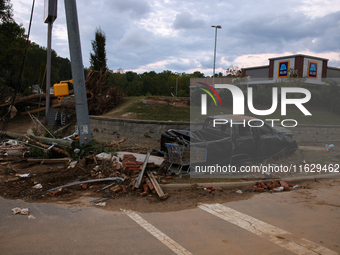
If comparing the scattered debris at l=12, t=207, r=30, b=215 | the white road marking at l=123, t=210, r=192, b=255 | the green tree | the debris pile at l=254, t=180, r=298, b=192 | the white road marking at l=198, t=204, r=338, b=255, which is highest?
the green tree

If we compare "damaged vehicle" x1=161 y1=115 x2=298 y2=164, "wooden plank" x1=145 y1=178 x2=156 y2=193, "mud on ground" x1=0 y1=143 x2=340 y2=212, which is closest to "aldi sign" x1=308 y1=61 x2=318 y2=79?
"damaged vehicle" x1=161 y1=115 x2=298 y2=164

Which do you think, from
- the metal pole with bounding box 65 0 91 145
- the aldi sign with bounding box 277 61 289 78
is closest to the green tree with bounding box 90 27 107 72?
the metal pole with bounding box 65 0 91 145

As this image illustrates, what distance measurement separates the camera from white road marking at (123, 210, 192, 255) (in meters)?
3.61

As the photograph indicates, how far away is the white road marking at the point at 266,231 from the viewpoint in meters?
3.63

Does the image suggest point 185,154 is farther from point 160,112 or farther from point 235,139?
point 160,112

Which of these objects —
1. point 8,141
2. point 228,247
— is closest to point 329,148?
point 228,247

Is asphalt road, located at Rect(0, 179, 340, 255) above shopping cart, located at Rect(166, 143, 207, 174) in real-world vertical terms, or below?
below

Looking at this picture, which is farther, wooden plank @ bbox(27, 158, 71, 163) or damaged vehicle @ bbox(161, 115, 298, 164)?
wooden plank @ bbox(27, 158, 71, 163)

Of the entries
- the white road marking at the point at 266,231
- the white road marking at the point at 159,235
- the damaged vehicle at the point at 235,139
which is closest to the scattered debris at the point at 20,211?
the white road marking at the point at 159,235

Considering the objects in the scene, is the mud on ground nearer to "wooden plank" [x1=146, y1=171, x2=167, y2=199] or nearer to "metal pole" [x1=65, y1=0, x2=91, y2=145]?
"wooden plank" [x1=146, y1=171, x2=167, y2=199]

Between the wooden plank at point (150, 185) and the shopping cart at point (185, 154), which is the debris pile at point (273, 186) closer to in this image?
the shopping cart at point (185, 154)

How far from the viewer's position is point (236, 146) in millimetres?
8086

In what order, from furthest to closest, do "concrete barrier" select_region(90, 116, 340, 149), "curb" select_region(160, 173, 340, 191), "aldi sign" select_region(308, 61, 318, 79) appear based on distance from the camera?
1. "aldi sign" select_region(308, 61, 318, 79)
2. "concrete barrier" select_region(90, 116, 340, 149)
3. "curb" select_region(160, 173, 340, 191)

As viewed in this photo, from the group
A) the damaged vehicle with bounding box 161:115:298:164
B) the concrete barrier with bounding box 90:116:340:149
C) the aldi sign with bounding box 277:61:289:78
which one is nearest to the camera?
the damaged vehicle with bounding box 161:115:298:164
